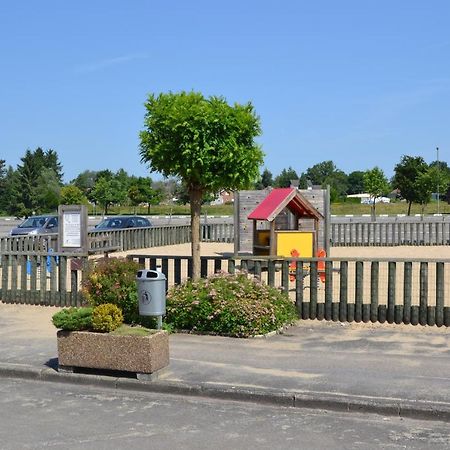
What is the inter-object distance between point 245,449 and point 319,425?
101 cm

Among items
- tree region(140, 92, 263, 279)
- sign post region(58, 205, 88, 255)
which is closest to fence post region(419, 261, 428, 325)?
tree region(140, 92, 263, 279)

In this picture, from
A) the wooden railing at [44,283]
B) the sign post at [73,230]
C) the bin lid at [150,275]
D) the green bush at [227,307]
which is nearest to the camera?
the bin lid at [150,275]

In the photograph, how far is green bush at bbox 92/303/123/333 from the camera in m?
8.38

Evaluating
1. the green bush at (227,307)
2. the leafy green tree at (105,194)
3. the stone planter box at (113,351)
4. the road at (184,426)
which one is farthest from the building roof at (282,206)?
the leafy green tree at (105,194)

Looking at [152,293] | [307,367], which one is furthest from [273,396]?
[152,293]

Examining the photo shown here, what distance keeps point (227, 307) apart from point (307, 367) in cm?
215

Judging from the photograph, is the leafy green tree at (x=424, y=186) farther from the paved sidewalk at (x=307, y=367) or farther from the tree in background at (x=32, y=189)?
the paved sidewalk at (x=307, y=367)

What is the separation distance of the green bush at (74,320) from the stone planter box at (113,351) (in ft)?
0.28

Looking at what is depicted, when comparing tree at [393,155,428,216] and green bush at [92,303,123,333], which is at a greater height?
tree at [393,155,428,216]

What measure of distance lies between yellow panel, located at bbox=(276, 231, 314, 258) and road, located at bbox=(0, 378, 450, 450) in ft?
34.3

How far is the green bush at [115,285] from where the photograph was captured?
11.1 metres

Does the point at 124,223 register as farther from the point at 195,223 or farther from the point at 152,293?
the point at 152,293

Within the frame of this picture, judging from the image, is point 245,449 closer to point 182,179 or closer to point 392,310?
point 392,310

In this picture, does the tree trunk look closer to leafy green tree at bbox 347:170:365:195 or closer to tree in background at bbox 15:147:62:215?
tree in background at bbox 15:147:62:215
